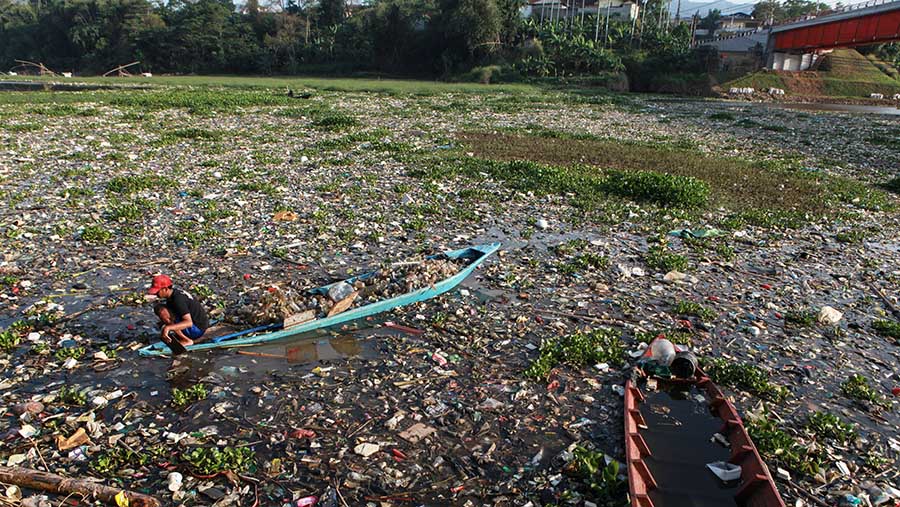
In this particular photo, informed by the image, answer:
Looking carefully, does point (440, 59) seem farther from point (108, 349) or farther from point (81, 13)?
point (108, 349)

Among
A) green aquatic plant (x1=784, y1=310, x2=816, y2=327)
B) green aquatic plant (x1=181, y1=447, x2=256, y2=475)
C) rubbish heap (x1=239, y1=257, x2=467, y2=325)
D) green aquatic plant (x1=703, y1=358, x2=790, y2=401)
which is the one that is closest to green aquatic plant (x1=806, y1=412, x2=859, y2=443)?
green aquatic plant (x1=703, y1=358, x2=790, y2=401)

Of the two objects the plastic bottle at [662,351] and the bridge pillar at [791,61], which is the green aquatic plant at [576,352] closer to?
the plastic bottle at [662,351]

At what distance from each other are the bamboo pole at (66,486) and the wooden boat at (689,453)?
3256mm

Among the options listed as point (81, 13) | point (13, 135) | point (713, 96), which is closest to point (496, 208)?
point (13, 135)

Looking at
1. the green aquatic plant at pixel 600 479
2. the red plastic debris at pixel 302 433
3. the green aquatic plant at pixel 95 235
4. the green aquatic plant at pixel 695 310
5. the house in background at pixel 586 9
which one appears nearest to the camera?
the green aquatic plant at pixel 600 479

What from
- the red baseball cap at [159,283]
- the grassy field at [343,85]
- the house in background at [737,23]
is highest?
the house in background at [737,23]

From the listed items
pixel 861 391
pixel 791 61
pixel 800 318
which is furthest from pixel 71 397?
pixel 791 61

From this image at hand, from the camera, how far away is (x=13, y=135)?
1730 centimetres

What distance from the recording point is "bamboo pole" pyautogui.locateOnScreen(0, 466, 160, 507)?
370 cm

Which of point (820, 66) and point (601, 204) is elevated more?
point (820, 66)

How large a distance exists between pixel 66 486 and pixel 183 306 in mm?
2085

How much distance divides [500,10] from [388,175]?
70.9m

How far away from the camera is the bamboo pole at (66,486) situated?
3.70 m

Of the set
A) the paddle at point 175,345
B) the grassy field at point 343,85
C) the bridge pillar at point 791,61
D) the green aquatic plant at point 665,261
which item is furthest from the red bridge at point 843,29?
the paddle at point 175,345
